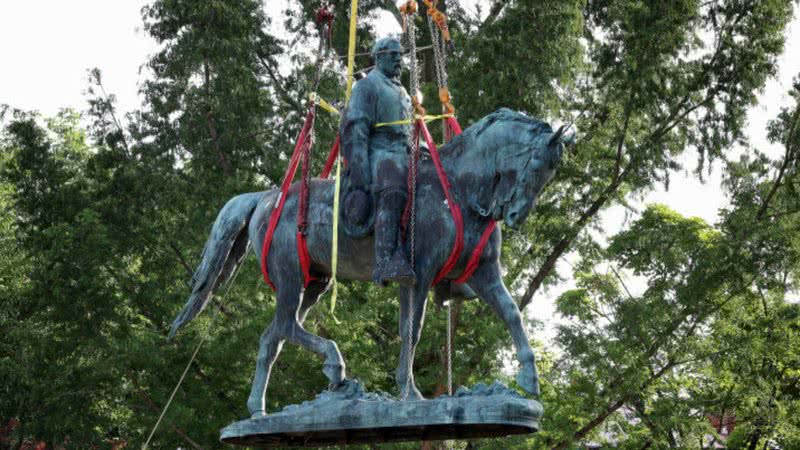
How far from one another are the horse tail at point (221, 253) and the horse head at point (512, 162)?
214cm

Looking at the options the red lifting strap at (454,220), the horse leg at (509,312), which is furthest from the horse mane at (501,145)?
the horse leg at (509,312)

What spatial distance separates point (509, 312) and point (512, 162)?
38.9 inches

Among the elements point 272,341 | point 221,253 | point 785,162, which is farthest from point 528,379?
point 785,162

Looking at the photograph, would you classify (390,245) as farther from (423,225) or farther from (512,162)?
(512,162)

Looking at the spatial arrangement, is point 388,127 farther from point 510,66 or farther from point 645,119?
point 645,119

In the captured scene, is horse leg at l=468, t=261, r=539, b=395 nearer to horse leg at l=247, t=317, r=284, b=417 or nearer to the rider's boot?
the rider's boot

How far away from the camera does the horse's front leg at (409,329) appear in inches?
396

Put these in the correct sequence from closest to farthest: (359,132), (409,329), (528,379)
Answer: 1. (528,379)
2. (409,329)
3. (359,132)

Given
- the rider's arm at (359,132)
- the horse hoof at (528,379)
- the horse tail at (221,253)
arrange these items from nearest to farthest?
the horse hoof at (528,379) → the rider's arm at (359,132) → the horse tail at (221,253)

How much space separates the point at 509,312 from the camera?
9.72 metres

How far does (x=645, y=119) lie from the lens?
853 inches

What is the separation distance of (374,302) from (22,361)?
6623 mm

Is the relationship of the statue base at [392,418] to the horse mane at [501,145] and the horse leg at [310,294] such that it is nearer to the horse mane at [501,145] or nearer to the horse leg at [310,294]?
the horse leg at [310,294]

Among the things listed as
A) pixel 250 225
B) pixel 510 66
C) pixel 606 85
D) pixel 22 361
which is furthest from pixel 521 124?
pixel 22 361
